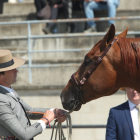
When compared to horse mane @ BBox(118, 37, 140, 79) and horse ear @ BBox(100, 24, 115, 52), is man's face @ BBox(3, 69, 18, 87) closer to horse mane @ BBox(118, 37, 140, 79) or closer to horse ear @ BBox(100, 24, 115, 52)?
horse ear @ BBox(100, 24, 115, 52)

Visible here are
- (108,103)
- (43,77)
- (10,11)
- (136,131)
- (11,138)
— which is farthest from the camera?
(10,11)

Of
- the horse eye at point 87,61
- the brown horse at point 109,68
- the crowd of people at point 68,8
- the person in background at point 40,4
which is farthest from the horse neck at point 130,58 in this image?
the person in background at point 40,4

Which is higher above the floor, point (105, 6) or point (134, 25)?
point (105, 6)

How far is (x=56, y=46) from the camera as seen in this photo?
A: 19.6 ft

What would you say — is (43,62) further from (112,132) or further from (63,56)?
(112,132)

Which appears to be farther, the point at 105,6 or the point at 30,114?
the point at 105,6

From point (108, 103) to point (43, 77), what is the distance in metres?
1.52

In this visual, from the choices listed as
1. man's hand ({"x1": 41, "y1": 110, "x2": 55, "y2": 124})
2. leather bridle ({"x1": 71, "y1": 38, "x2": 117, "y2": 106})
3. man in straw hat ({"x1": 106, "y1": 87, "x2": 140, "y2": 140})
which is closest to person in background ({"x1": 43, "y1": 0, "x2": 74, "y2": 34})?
man in straw hat ({"x1": 106, "y1": 87, "x2": 140, "y2": 140})

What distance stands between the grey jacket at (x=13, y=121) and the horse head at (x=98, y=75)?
43 centimetres

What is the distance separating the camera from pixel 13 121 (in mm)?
2033

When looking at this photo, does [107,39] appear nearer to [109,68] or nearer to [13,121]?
[109,68]

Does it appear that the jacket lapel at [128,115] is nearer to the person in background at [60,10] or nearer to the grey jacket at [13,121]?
the grey jacket at [13,121]

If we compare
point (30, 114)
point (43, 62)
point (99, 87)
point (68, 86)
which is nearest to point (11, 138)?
point (30, 114)

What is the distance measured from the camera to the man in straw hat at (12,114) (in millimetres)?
2031
